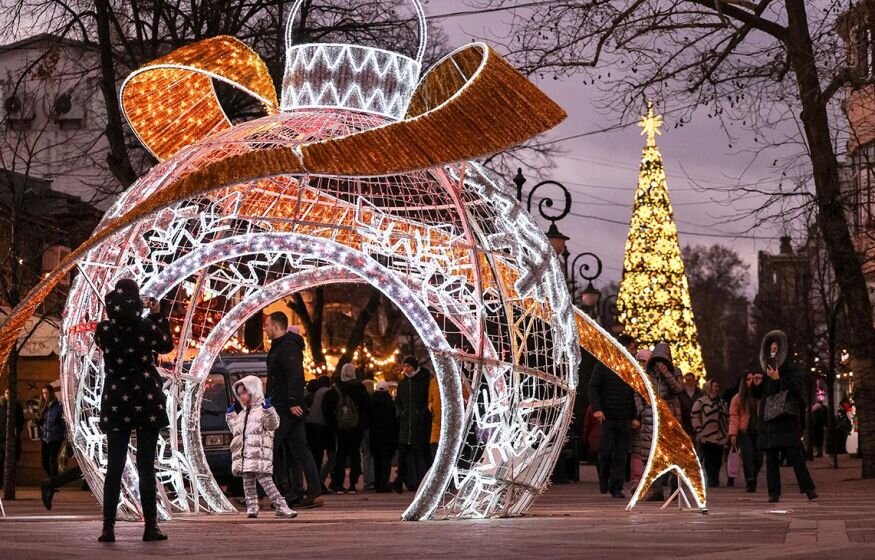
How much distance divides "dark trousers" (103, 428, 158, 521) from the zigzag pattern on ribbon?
3.77m

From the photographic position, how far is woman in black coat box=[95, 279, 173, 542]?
11.0 meters

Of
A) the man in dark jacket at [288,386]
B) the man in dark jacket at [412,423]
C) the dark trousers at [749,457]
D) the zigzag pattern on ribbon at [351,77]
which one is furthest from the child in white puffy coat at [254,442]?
the dark trousers at [749,457]

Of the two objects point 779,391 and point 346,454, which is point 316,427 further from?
point 779,391

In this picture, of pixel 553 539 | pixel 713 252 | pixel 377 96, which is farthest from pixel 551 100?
pixel 713 252

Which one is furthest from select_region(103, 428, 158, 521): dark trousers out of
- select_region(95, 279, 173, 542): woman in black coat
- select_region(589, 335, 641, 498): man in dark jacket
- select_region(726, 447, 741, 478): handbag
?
select_region(726, 447, 741, 478): handbag

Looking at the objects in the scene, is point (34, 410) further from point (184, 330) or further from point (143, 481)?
point (143, 481)

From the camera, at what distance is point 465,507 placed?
43.9 feet

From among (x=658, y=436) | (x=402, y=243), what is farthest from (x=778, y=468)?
(x=402, y=243)

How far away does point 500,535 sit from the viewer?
36.6 feet

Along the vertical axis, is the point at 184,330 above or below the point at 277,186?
below

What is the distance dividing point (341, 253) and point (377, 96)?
1379mm

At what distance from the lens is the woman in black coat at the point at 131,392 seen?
11.0 m

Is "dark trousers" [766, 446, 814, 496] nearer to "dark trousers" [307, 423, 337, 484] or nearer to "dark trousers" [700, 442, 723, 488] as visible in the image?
"dark trousers" [307, 423, 337, 484]

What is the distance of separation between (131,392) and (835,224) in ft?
45.4
